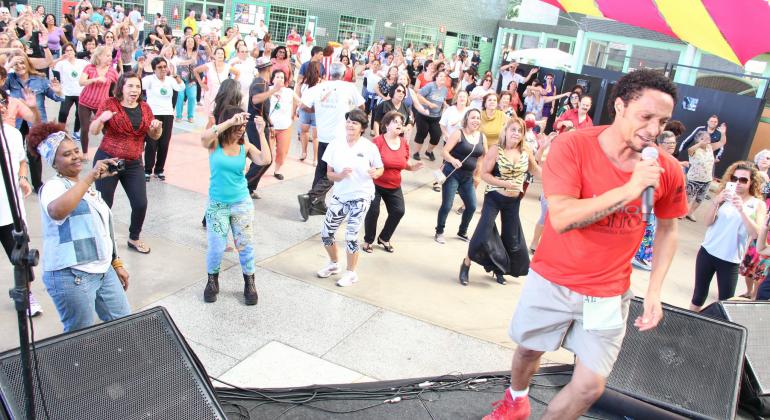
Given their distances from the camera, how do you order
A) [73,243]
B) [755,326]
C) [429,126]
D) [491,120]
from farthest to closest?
[429,126] < [491,120] < [755,326] < [73,243]

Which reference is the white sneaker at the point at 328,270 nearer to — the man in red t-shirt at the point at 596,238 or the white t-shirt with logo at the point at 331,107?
the white t-shirt with logo at the point at 331,107

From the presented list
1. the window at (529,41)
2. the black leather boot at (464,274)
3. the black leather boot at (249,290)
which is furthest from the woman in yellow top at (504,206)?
the window at (529,41)

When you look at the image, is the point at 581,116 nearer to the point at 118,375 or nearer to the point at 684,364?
the point at 684,364

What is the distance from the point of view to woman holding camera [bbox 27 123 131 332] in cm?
341

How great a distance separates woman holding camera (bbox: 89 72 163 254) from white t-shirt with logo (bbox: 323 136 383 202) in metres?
1.68

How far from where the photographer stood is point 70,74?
9.20 meters

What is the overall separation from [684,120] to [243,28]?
19099 mm

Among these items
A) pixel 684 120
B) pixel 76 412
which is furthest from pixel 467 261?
pixel 684 120

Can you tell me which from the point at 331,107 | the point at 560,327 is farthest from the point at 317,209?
the point at 560,327

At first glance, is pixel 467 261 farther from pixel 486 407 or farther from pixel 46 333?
pixel 46 333

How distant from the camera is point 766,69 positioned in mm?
14992

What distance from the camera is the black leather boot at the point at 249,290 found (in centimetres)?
518

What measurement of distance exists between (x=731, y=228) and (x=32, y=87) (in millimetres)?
8373

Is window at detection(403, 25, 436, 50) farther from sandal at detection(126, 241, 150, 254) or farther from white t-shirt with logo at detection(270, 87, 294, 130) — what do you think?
sandal at detection(126, 241, 150, 254)
